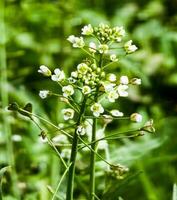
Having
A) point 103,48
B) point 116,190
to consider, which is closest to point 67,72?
point 116,190

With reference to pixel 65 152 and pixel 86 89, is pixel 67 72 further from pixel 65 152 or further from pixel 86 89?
pixel 86 89

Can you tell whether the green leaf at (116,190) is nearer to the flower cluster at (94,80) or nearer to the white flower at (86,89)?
the flower cluster at (94,80)

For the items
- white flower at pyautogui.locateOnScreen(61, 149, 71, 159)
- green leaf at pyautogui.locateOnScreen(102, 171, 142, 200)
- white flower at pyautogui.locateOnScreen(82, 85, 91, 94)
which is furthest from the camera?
white flower at pyautogui.locateOnScreen(61, 149, 71, 159)

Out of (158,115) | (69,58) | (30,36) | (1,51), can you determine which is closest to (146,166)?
(158,115)

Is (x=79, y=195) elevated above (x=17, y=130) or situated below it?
below

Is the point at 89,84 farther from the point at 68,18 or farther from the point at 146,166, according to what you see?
the point at 68,18

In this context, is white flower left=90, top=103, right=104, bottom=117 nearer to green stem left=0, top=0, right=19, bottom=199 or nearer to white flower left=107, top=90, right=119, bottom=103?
white flower left=107, top=90, right=119, bottom=103

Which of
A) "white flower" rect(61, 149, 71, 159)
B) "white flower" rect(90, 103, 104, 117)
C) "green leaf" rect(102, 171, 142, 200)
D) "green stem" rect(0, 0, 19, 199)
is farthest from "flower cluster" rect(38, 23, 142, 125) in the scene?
"green stem" rect(0, 0, 19, 199)

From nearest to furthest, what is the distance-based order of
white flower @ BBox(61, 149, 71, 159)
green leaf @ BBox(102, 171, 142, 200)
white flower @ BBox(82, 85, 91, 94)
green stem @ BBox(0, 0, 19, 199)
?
white flower @ BBox(82, 85, 91, 94) → green leaf @ BBox(102, 171, 142, 200) → white flower @ BBox(61, 149, 71, 159) → green stem @ BBox(0, 0, 19, 199)

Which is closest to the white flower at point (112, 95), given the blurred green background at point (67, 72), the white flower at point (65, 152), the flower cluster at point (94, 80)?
the flower cluster at point (94, 80)

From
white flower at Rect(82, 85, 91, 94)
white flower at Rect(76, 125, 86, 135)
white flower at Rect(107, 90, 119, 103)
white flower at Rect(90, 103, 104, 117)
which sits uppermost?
white flower at Rect(82, 85, 91, 94)
